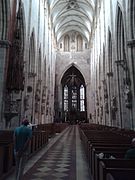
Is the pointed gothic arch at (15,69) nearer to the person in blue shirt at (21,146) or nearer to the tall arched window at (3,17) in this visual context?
the tall arched window at (3,17)

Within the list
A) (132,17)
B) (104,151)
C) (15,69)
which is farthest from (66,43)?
(104,151)

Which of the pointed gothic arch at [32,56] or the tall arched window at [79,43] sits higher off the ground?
the tall arched window at [79,43]

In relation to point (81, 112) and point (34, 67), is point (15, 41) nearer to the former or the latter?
point (34, 67)

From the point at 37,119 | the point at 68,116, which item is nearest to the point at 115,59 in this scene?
the point at 37,119

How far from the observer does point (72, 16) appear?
36.9 metres

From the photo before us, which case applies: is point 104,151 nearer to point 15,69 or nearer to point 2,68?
point 15,69

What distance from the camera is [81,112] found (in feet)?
158

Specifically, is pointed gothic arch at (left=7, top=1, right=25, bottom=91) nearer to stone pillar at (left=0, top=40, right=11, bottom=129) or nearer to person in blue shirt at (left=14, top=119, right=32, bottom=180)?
stone pillar at (left=0, top=40, right=11, bottom=129)

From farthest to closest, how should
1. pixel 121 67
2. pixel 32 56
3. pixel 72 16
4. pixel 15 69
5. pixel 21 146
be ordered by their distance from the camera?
pixel 72 16 → pixel 32 56 → pixel 121 67 → pixel 15 69 → pixel 21 146

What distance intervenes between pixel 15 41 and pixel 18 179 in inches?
374

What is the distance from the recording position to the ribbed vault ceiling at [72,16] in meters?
31.5

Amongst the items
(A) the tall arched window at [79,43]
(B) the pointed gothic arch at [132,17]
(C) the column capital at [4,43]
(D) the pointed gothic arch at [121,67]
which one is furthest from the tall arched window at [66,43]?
(C) the column capital at [4,43]

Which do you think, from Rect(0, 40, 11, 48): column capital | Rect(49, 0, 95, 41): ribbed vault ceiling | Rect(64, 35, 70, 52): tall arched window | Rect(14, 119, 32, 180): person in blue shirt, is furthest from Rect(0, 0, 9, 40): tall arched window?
Rect(64, 35, 70, 52): tall arched window

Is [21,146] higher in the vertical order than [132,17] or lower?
lower
